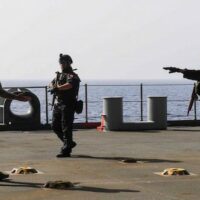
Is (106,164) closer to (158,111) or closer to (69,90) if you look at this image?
(69,90)

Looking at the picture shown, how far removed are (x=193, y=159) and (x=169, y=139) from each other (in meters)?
4.47

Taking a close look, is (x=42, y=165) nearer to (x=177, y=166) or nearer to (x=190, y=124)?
(x=177, y=166)

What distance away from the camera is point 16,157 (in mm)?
12609

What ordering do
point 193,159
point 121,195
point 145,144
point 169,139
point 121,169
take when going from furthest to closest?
→ point 169,139, point 145,144, point 193,159, point 121,169, point 121,195

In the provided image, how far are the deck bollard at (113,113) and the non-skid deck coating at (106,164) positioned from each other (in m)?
0.97

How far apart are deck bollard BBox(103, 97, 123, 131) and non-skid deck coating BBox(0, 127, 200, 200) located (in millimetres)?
968

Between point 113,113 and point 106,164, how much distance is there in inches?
325

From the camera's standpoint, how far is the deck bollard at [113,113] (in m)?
19.5

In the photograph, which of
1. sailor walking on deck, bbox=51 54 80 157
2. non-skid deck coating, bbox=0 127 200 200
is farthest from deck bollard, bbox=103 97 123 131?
sailor walking on deck, bbox=51 54 80 157

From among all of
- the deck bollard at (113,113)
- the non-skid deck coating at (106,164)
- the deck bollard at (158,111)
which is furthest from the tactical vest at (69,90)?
the deck bollard at (158,111)

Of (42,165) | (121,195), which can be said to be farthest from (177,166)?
(121,195)

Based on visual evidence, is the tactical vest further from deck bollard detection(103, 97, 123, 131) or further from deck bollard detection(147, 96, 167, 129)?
deck bollard detection(147, 96, 167, 129)

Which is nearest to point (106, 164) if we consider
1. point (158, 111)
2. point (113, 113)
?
point (113, 113)

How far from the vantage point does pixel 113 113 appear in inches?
775
